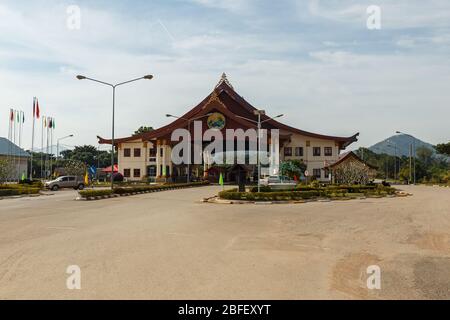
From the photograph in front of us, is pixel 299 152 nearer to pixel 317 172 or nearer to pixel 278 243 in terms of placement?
pixel 317 172

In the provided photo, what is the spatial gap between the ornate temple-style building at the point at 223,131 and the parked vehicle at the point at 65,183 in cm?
1695

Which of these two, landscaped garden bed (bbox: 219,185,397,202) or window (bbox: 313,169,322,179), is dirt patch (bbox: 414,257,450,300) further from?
window (bbox: 313,169,322,179)

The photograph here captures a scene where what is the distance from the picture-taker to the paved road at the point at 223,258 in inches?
256

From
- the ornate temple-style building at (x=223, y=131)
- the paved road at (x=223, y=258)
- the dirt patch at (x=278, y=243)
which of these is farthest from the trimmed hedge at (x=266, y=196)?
the ornate temple-style building at (x=223, y=131)

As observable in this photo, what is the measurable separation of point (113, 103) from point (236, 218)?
19099mm

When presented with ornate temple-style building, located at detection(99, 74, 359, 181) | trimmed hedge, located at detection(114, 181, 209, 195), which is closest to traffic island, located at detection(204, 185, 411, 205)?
trimmed hedge, located at detection(114, 181, 209, 195)

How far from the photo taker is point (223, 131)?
65.8 metres

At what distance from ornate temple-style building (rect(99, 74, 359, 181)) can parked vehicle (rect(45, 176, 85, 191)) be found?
55.6 ft

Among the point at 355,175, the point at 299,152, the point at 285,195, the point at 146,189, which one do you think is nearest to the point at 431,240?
the point at 285,195

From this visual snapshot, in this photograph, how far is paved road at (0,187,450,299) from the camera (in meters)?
6.51

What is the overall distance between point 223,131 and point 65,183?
82.5ft

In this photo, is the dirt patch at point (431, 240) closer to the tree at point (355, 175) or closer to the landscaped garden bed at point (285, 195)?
the landscaped garden bed at point (285, 195)

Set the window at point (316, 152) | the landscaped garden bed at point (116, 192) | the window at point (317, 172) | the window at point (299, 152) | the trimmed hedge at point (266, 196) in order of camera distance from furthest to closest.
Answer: the window at point (299, 152), the window at point (316, 152), the window at point (317, 172), the landscaped garden bed at point (116, 192), the trimmed hedge at point (266, 196)
